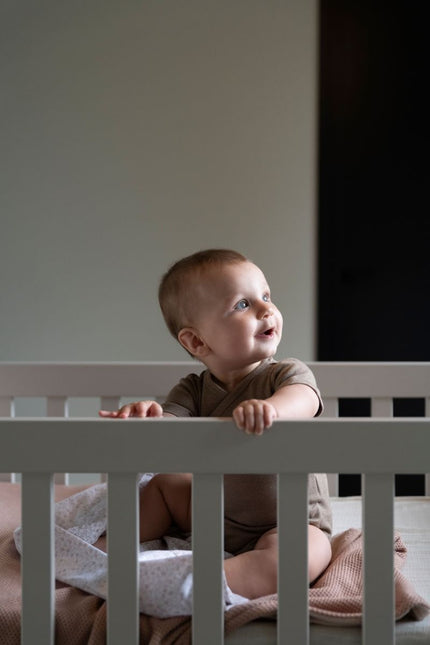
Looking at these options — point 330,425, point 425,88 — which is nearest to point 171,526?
point 330,425

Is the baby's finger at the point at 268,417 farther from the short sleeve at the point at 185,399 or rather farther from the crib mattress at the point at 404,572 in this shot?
the short sleeve at the point at 185,399

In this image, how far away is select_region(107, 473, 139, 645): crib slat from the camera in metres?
0.80

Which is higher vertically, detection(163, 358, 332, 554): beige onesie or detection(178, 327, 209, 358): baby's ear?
detection(178, 327, 209, 358): baby's ear

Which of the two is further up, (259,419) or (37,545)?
(259,419)

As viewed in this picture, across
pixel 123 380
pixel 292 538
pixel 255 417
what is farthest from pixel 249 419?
pixel 123 380

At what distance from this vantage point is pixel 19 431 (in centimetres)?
80

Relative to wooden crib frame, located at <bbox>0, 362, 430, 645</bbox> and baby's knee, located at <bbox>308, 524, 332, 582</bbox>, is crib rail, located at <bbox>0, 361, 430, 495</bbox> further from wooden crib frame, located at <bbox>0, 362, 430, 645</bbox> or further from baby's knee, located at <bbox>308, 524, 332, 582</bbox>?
wooden crib frame, located at <bbox>0, 362, 430, 645</bbox>

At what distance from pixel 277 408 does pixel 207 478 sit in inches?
6.2

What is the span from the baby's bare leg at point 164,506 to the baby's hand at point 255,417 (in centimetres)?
30

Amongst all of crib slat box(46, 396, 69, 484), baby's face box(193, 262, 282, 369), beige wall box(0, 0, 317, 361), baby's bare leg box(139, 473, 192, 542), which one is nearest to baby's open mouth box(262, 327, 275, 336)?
baby's face box(193, 262, 282, 369)

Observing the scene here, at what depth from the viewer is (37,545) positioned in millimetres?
804

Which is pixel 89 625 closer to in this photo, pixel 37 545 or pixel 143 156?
pixel 37 545

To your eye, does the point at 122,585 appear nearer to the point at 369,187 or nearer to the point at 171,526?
the point at 171,526

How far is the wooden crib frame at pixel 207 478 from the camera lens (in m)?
0.79
